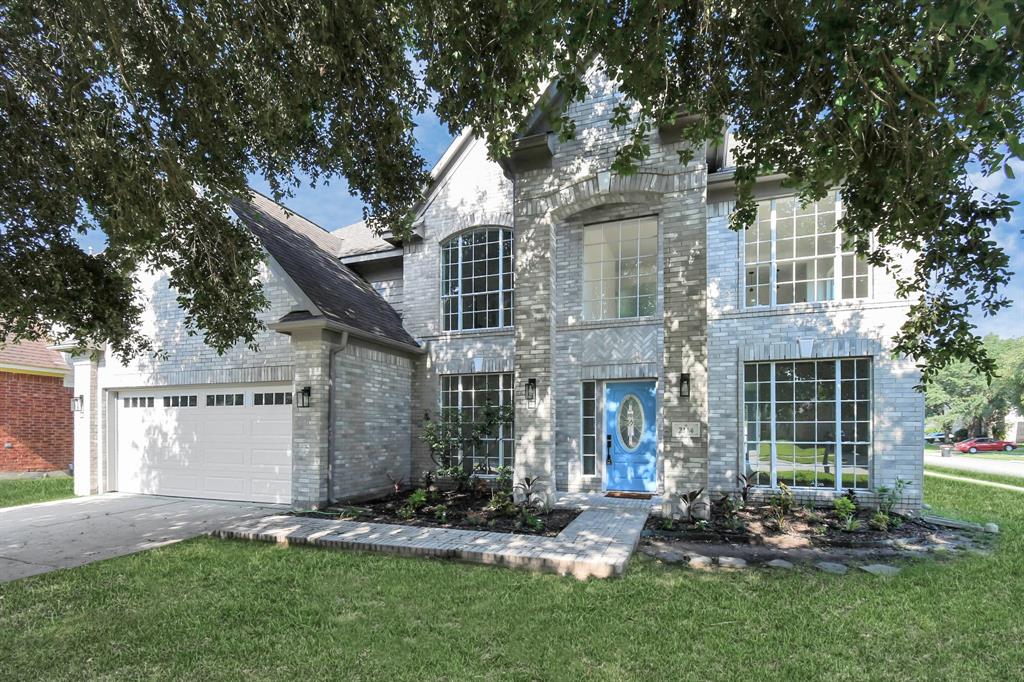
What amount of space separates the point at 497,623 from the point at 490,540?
7.95 feet

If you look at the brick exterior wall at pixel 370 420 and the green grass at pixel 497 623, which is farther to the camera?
the brick exterior wall at pixel 370 420

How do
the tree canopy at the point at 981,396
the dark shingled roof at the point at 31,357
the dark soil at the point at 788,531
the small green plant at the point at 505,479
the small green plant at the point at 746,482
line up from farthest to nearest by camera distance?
1. the tree canopy at the point at 981,396
2. the dark shingled roof at the point at 31,357
3. the small green plant at the point at 505,479
4. the small green plant at the point at 746,482
5. the dark soil at the point at 788,531

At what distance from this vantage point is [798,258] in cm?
988

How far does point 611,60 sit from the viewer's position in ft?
13.0

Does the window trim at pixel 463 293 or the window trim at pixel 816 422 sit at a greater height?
the window trim at pixel 463 293

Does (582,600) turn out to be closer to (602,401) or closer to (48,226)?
(602,401)

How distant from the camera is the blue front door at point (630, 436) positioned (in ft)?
33.2

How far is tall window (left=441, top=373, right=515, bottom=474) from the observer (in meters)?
11.4

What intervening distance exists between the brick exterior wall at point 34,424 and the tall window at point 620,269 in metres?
17.0

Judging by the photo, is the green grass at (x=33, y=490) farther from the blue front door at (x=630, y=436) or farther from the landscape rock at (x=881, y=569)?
the landscape rock at (x=881, y=569)

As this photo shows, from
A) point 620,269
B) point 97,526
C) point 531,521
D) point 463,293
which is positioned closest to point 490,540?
point 531,521

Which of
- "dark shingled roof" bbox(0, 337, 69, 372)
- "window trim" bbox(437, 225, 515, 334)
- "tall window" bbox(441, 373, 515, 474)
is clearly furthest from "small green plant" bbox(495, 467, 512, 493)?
"dark shingled roof" bbox(0, 337, 69, 372)

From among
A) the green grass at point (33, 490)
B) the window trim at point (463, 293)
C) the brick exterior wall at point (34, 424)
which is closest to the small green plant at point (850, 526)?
the window trim at point (463, 293)

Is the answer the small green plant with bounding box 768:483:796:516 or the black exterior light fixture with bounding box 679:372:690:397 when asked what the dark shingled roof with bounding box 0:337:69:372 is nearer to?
the black exterior light fixture with bounding box 679:372:690:397
